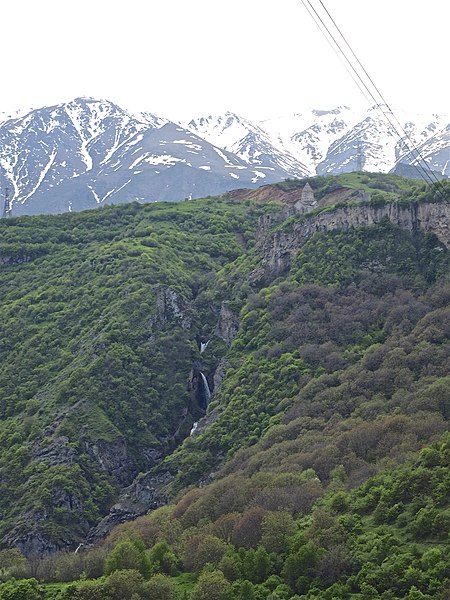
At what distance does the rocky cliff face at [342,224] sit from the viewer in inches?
3258

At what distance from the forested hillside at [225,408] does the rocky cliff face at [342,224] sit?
61 cm

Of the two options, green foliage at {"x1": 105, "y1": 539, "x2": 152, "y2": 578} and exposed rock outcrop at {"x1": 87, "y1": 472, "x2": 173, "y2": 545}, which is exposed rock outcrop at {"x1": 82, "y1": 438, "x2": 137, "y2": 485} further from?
green foliage at {"x1": 105, "y1": 539, "x2": 152, "y2": 578}

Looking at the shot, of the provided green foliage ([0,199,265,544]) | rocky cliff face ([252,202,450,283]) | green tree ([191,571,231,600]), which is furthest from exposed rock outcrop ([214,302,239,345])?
green tree ([191,571,231,600])

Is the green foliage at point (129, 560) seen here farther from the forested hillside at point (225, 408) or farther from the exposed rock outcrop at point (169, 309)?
the exposed rock outcrop at point (169, 309)

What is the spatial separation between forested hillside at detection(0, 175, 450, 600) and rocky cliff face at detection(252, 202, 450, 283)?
0.61m

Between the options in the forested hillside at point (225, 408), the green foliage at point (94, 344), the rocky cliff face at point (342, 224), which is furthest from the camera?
the rocky cliff face at point (342, 224)

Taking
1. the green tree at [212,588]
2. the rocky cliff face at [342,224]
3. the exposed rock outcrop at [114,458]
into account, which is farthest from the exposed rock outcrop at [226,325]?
the green tree at [212,588]

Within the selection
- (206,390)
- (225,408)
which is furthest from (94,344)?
(225,408)

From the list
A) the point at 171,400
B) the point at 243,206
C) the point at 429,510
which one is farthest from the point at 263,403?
the point at 243,206

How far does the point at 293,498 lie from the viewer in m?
52.8

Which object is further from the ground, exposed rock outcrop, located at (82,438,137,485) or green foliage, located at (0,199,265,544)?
green foliage, located at (0,199,265,544)

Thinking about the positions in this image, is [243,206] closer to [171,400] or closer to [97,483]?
[171,400]

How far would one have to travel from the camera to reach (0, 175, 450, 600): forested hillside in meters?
46.4

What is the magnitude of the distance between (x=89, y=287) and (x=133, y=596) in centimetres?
6486
